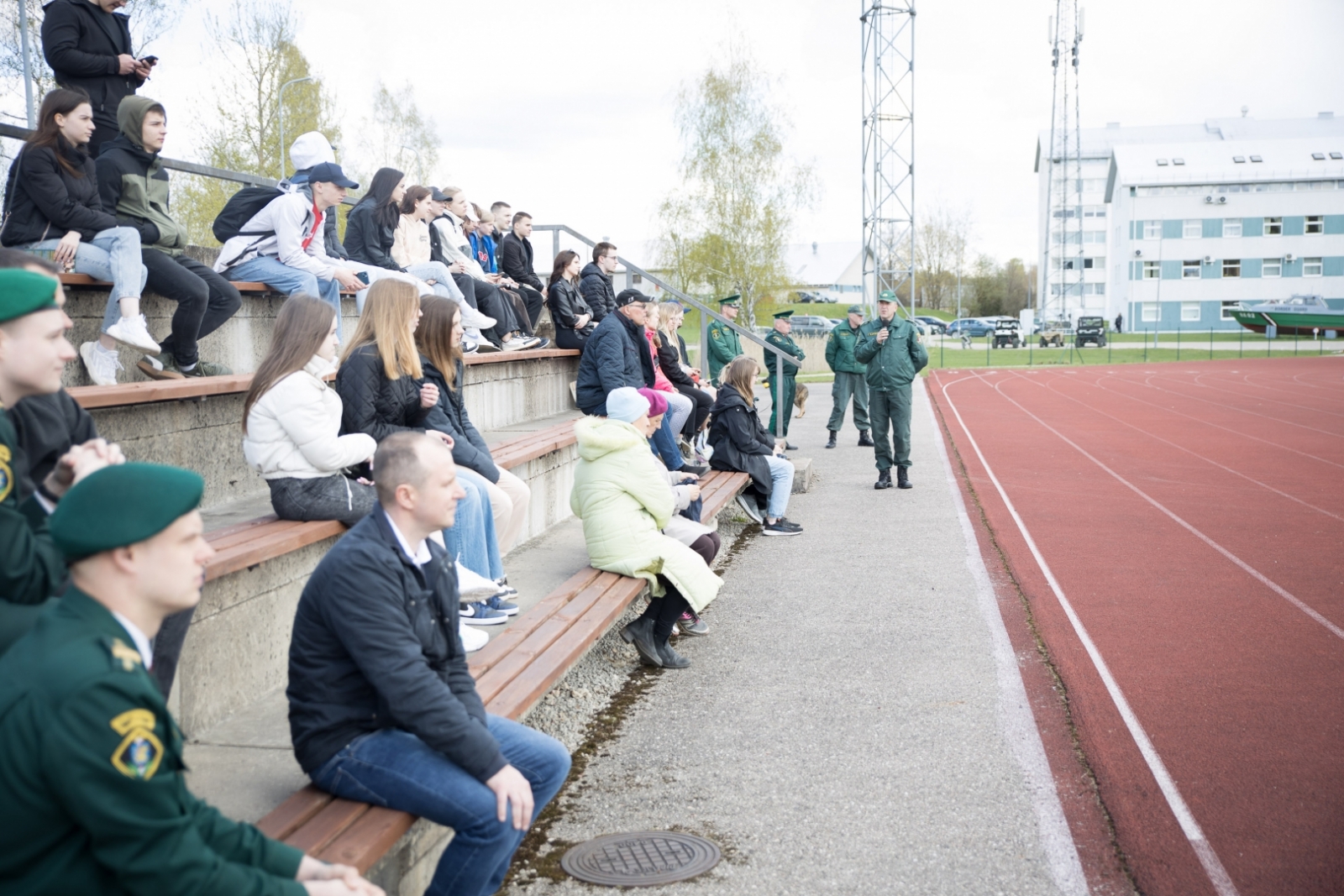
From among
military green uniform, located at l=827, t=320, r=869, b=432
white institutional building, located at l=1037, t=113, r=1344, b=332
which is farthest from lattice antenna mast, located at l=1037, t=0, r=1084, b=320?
military green uniform, located at l=827, t=320, r=869, b=432

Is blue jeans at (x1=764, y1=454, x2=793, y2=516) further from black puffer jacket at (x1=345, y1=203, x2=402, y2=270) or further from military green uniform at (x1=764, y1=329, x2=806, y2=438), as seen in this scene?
military green uniform at (x1=764, y1=329, x2=806, y2=438)

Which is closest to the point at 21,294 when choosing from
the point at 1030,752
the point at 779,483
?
the point at 1030,752

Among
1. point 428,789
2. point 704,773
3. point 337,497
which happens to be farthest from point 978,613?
point 428,789

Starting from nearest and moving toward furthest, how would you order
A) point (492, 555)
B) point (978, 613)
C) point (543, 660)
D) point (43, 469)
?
point (43, 469)
point (543, 660)
point (492, 555)
point (978, 613)

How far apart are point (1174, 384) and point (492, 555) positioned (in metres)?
28.8

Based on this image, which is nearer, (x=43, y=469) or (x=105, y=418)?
(x=43, y=469)

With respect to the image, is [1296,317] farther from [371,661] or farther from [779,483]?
[371,661]

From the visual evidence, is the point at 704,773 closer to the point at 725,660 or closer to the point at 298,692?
the point at 725,660

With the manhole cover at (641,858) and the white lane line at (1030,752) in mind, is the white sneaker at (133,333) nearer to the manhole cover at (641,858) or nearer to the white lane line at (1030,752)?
the manhole cover at (641,858)

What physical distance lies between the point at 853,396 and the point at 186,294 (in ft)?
38.0

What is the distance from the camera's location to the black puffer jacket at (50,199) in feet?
17.9

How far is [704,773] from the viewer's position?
4719 millimetres

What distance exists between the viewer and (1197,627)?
6777 mm

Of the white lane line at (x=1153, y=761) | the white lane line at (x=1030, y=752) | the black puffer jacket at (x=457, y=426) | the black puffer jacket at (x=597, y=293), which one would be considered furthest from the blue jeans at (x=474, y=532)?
the black puffer jacket at (x=597, y=293)
